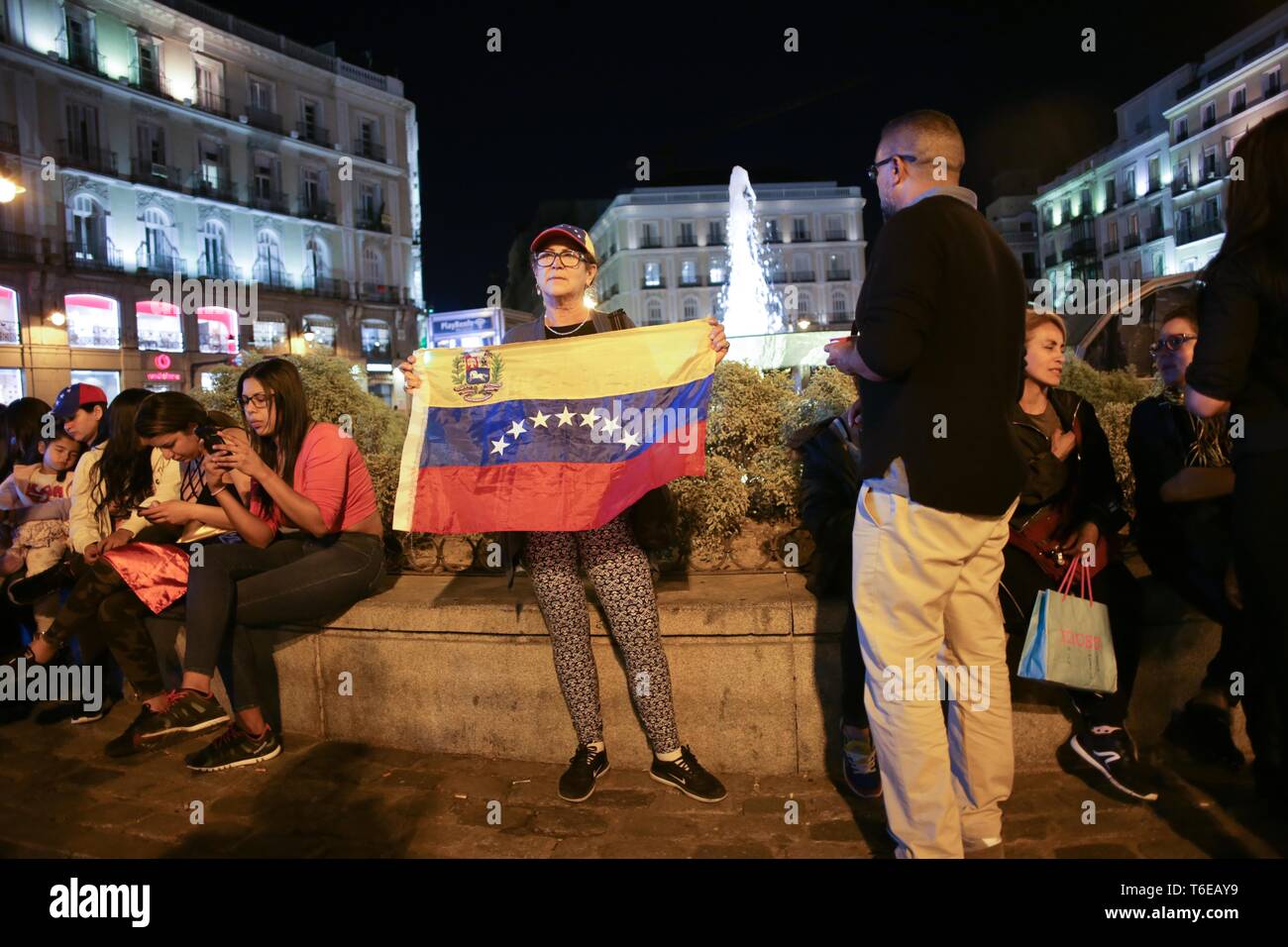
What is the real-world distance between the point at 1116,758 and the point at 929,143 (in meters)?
2.39

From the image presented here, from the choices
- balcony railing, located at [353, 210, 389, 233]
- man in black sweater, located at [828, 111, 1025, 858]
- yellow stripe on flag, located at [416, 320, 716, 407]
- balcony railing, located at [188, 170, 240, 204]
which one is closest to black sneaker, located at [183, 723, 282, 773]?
yellow stripe on flag, located at [416, 320, 716, 407]

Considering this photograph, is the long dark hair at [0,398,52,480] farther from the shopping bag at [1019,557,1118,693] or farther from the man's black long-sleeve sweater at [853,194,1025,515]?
the shopping bag at [1019,557,1118,693]

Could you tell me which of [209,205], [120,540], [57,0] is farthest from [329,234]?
[120,540]

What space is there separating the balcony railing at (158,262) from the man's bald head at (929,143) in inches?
1601

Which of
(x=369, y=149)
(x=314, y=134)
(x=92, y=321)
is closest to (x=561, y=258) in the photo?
(x=92, y=321)

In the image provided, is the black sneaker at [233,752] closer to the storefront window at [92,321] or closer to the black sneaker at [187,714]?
the black sneaker at [187,714]

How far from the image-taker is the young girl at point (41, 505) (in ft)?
15.9

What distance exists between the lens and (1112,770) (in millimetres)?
3154

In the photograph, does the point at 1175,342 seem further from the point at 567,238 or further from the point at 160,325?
the point at 160,325

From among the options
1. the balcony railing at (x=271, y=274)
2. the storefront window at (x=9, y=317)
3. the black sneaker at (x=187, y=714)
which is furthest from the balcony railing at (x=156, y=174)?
the black sneaker at (x=187, y=714)

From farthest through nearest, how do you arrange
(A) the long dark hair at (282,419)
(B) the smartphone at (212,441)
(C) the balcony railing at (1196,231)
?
(C) the balcony railing at (1196,231) < (A) the long dark hair at (282,419) < (B) the smartphone at (212,441)

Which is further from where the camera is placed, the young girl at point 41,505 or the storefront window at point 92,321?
the storefront window at point 92,321
